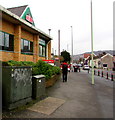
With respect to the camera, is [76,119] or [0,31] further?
[0,31]

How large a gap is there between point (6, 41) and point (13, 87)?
772cm

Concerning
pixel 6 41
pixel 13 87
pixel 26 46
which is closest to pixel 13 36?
pixel 6 41

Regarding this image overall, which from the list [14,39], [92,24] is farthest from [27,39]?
[92,24]

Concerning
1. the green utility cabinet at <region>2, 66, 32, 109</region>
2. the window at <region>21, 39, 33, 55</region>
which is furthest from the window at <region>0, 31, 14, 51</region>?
the green utility cabinet at <region>2, 66, 32, 109</region>

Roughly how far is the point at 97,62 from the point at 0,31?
56.8m

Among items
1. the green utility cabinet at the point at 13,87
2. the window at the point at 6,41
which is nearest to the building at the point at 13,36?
the window at the point at 6,41

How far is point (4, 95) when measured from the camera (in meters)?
3.85

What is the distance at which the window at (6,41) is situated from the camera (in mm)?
9744

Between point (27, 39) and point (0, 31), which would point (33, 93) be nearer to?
point (0, 31)

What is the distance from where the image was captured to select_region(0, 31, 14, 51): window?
9744mm

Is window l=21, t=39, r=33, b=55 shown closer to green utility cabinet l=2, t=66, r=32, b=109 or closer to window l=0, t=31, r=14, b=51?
window l=0, t=31, r=14, b=51

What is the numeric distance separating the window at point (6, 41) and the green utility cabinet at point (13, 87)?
6525 millimetres

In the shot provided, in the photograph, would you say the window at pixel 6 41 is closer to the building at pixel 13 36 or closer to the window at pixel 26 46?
the building at pixel 13 36

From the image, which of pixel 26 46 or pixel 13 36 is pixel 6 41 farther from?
pixel 26 46
